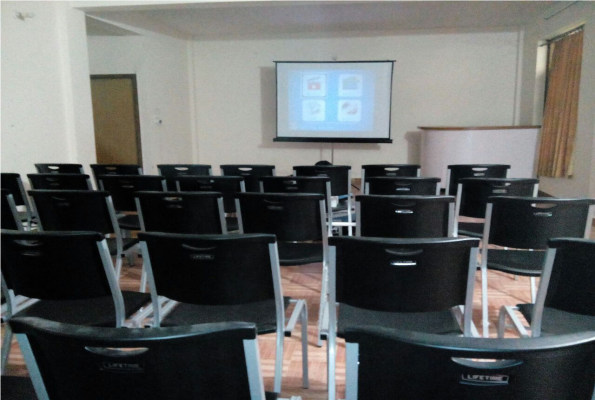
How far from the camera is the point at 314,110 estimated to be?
7875mm

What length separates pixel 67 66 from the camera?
218 inches

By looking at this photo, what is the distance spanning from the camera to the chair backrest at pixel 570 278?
142 centimetres

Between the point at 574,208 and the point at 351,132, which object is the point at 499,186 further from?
the point at 351,132

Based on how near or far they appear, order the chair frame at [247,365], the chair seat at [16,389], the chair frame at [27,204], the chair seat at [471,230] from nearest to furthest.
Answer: the chair frame at [247,365]
the chair seat at [16,389]
the chair seat at [471,230]
the chair frame at [27,204]

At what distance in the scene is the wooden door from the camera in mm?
7355

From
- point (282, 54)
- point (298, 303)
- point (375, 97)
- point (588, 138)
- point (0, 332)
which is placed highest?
point (282, 54)

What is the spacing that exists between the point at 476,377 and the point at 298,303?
3.94ft

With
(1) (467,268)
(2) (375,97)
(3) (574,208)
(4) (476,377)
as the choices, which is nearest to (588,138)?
(2) (375,97)

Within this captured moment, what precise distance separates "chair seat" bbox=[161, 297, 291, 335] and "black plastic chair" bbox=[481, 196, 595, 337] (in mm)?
1223

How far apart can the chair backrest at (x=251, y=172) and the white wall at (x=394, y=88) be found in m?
4.51

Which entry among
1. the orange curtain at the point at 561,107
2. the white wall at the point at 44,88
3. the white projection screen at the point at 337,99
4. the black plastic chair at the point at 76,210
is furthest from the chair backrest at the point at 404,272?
the white projection screen at the point at 337,99

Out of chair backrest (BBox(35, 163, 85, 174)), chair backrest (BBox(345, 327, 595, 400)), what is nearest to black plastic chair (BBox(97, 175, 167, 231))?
chair backrest (BBox(35, 163, 85, 174))

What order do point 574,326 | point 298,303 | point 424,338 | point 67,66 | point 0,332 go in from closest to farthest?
point 424,338 → point 574,326 → point 298,303 → point 0,332 → point 67,66

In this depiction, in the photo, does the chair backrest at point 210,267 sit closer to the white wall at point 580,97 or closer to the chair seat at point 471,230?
the chair seat at point 471,230
